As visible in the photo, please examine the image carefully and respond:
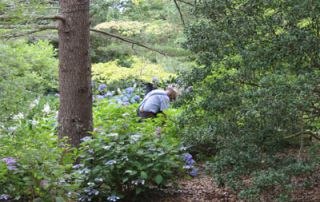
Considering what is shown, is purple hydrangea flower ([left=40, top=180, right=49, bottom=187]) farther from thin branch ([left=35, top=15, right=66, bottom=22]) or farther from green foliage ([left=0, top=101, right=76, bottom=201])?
thin branch ([left=35, top=15, right=66, bottom=22])

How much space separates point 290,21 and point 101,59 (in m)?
12.6

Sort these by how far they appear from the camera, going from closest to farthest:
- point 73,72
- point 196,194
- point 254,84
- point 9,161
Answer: point 9,161 → point 254,84 → point 196,194 → point 73,72

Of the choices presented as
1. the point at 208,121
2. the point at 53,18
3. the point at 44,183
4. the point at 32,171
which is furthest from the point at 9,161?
the point at 53,18

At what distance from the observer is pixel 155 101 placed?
783 centimetres

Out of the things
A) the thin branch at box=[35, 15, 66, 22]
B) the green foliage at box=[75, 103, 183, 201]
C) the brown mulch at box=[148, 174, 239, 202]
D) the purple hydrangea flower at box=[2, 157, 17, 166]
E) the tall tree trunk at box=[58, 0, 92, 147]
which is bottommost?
the brown mulch at box=[148, 174, 239, 202]

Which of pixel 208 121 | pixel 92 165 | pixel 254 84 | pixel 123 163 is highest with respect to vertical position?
pixel 254 84

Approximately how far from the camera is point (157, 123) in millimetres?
7324

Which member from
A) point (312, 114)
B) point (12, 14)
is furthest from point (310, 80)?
point (12, 14)

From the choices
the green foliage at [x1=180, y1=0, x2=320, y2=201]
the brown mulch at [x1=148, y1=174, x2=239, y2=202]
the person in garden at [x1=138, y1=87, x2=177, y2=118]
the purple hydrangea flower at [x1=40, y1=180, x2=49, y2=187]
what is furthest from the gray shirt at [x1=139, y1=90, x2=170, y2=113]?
the purple hydrangea flower at [x1=40, y1=180, x2=49, y2=187]

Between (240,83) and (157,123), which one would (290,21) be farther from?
(157,123)

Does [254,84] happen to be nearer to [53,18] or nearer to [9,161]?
[9,161]

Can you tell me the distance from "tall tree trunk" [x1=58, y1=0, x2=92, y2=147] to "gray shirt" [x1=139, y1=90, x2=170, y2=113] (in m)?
1.43

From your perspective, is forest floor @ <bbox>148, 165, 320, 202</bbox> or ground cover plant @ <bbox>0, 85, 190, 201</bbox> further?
forest floor @ <bbox>148, 165, 320, 202</bbox>

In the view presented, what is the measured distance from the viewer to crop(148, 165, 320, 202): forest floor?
17.8 feet
